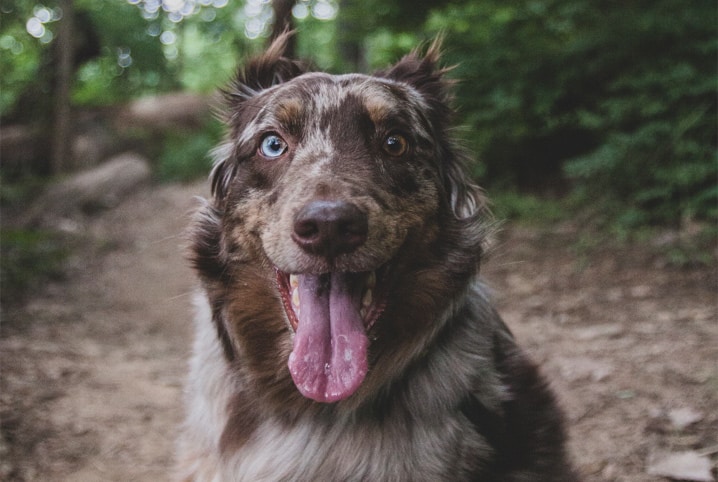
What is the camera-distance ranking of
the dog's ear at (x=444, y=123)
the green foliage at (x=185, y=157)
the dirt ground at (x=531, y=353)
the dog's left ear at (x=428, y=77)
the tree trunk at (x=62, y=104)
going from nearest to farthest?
the dog's ear at (x=444, y=123)
the dog's left ear at (x=428, y=77)
the dirt ground at (x=531, y=353)
the tree trunk at (x=62, y=104)
the green foliage at (x=185, y=157)

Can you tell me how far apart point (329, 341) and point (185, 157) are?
1377 cm

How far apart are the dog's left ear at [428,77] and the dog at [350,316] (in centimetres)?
26

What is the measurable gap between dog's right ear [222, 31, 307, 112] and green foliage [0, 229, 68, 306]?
13.1 feet

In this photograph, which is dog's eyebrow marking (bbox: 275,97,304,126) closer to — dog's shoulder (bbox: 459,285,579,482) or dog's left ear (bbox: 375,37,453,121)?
dog's left ear (bbox: 375,37,453,121)

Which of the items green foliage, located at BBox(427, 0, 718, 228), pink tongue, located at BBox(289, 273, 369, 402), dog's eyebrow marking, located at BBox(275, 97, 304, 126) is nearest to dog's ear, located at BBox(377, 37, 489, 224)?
dog's eyebrow marking, located at BBox(275, 97, 304, 126)

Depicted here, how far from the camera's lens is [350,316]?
255 centimetres

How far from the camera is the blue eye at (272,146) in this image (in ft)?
10.1

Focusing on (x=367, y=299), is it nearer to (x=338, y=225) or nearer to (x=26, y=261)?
(x=338, y=225)

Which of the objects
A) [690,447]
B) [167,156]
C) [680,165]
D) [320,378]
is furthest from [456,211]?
[167,156]

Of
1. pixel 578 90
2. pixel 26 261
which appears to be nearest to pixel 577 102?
pixel 578 90

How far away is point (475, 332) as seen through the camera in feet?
9.75

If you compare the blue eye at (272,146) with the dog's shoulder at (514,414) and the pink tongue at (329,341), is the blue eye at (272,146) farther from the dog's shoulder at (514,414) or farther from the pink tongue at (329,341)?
the dog's shoulder at (514,414)

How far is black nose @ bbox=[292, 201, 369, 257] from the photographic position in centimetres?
237

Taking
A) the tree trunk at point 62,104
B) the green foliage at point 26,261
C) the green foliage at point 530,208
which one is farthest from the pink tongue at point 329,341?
the tree trunk at point 62,104
